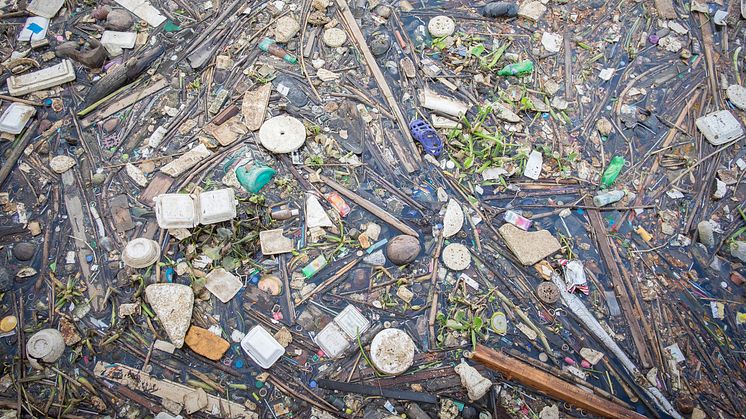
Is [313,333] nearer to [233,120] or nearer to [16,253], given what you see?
[233,120]

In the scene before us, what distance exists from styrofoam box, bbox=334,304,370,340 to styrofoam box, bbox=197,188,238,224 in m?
1.08

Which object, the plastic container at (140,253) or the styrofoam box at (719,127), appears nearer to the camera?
the plastic container at (140,253)

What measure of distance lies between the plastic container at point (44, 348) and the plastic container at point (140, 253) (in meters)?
0.65

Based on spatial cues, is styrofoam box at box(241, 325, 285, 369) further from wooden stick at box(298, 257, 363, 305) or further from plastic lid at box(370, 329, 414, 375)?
plastic lid at box(370, 329, 414, 375)

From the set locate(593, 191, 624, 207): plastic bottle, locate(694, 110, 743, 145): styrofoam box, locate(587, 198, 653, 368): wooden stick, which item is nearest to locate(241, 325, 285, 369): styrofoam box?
locate(587, 198, 653, 368): wooden stick

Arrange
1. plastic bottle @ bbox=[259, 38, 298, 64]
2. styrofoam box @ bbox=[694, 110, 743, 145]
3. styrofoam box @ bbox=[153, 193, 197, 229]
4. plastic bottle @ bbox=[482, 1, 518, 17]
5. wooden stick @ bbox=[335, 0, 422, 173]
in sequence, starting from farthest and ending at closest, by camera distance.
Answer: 1. plastic bottle @ bbox=[482, 1, 518, 17]
2. plastic bottle @ bbox=[259, 38, 298, 64]
3. styrofoam box @ bbox=[694, 110, 743, 145]
4. wooden stick @ bbox=[335, 0, 422, 173]
5. styrofoam box @ bbox=[153, 193, 197, 229]

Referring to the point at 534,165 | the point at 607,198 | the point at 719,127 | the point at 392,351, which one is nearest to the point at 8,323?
the point at 392,351

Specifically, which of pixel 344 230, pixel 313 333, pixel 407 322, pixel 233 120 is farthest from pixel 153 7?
pixel 407 322

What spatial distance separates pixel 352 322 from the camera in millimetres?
3391

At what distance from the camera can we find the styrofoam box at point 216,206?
11.4 feet

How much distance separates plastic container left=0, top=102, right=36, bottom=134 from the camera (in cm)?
388

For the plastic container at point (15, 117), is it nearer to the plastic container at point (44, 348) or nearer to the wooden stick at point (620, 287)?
the plastic container at point (44, 348)

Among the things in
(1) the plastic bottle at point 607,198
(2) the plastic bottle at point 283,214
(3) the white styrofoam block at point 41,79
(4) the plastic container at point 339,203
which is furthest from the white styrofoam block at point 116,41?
(1) the plastic bottle at point 607,198

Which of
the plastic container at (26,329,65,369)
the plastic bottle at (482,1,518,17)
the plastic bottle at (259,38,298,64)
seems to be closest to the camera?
the plastic container at (26,329,65,369)
